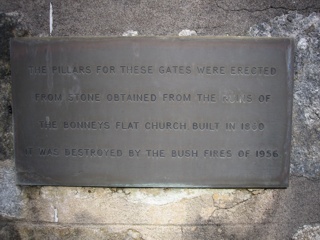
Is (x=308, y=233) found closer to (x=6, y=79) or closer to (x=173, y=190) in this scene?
(x=173, y=190)

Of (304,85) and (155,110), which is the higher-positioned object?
(304,85)

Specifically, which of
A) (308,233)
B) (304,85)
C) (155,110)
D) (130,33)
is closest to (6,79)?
(130,33)

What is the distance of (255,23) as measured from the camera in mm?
1729

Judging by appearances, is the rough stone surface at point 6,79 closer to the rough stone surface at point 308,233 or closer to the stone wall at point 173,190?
the stone wall at point 173,190

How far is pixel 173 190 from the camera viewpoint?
70.6 inches

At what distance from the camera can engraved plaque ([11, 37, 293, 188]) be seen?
1.69 m

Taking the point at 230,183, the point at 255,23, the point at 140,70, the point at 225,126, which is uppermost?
the point at 255,23

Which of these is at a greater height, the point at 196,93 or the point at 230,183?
the point at 196,93

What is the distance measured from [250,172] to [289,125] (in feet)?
0.98

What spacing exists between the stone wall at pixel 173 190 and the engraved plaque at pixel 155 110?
0.25ft

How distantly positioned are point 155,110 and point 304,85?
0.75 metres

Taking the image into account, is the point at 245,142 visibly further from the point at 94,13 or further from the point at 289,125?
the point at 94,13

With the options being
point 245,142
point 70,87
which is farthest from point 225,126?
point 70,87

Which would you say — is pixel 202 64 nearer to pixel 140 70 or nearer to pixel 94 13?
pixel 140 70
